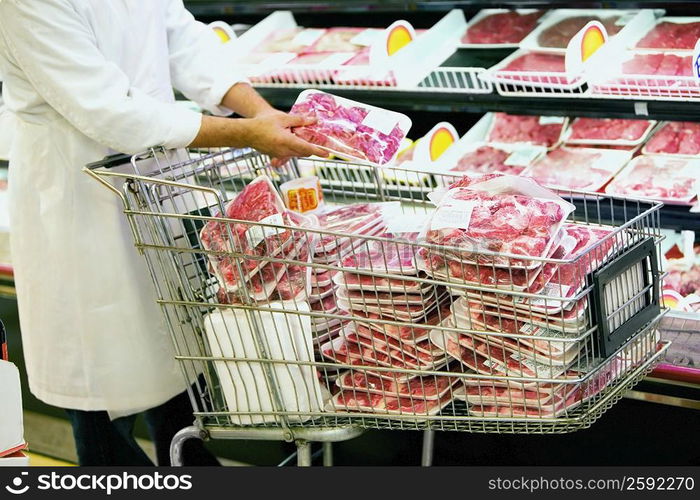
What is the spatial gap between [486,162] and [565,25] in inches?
22.7

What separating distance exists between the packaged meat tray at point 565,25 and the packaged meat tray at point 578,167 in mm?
406

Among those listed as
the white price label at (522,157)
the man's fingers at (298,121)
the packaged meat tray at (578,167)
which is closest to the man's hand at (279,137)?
the man's fingers at (298,121)

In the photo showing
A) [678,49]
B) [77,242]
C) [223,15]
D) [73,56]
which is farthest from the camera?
[223,15]

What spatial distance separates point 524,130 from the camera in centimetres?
400

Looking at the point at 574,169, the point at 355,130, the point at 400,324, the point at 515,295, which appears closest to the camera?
the point at 515,295

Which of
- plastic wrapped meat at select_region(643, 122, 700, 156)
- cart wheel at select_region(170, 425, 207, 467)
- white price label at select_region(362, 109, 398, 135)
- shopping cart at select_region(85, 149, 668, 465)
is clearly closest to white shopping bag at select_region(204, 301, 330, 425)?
shopping cart at select_region(85, 149, 668, 465)

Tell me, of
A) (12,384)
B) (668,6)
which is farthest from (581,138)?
(12,384)

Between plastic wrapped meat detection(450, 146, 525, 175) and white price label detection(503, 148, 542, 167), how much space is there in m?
0.01

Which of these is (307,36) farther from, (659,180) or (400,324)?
(400,324)

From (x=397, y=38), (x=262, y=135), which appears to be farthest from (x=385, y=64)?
(x=262, y=135)

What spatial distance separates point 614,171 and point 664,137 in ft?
0.86

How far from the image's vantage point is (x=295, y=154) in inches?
105

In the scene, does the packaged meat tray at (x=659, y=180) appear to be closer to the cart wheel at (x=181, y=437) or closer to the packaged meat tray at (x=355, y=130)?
the packaged meat tray at (x=355, y=130)
